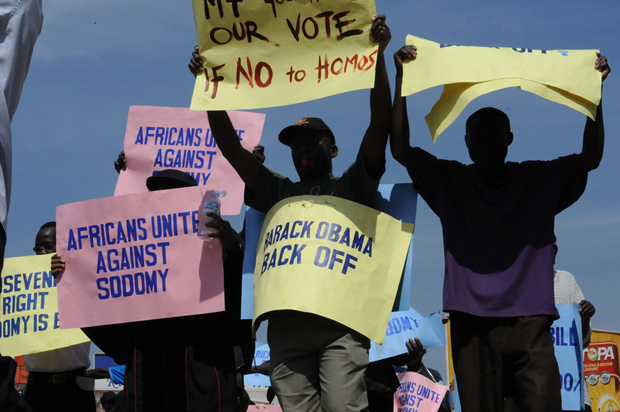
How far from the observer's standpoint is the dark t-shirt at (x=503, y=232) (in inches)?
201

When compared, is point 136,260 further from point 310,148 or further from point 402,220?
point 402,220

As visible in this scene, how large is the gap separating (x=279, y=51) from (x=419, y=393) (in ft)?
16.3

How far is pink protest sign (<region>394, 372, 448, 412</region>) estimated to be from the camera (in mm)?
9406

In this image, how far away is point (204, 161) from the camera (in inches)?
295

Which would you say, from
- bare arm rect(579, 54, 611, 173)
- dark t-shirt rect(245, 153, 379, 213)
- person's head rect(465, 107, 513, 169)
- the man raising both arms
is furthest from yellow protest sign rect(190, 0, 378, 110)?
bare arm rect(579, 54, 611, 173)

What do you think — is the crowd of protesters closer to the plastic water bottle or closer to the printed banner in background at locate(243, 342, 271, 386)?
the plastic water bottle

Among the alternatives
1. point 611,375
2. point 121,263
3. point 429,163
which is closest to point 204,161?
point 121,263

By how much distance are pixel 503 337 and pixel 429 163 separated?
1.12 meters

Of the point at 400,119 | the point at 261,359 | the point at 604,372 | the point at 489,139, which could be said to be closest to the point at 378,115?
the point at 400,119

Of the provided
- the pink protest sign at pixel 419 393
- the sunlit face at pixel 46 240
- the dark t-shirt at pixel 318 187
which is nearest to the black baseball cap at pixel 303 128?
the dark t-shirt at pixel 318 187

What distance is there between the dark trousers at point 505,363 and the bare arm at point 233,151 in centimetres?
149

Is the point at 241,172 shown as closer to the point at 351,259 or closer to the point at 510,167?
the point at 351,259

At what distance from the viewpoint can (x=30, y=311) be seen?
7.96 meters

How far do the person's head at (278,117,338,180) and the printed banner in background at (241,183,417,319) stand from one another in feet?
1.26
